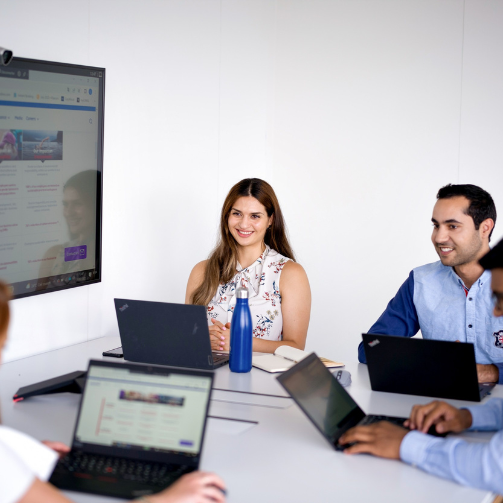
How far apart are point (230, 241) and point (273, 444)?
1.45 meters

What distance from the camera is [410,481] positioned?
1.42 metres

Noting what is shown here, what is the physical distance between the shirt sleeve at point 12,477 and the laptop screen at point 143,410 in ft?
1.21

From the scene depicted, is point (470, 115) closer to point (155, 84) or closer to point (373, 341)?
point (155, 84)

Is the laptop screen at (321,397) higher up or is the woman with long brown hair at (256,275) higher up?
the woman with long brown hair at (256,275)

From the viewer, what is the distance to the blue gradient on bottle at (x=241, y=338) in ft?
7.09

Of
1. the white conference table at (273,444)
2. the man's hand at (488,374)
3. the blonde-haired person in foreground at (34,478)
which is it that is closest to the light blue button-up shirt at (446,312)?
the man's hand at (488,374)

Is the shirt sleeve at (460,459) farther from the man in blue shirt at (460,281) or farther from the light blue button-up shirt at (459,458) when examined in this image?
the man in blue shirt at (460,281)

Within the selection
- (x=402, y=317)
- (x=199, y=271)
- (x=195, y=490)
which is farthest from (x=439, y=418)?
(x=199, y=271)

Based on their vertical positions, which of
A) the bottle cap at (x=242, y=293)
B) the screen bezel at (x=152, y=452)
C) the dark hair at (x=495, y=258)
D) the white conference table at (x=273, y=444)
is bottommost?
the white conference table at (x=273, y=444)

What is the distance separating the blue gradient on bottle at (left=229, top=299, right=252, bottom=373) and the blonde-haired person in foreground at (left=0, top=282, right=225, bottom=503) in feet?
2.62

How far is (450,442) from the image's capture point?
146 cm

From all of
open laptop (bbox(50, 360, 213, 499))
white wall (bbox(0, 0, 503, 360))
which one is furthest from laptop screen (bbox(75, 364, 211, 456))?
white wall (bbox(0, 0, 503, 360))

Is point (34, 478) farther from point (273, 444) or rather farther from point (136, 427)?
point (273, 444)

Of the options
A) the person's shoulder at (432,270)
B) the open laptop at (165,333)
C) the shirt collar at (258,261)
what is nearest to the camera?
the open laptop at (165,333)
